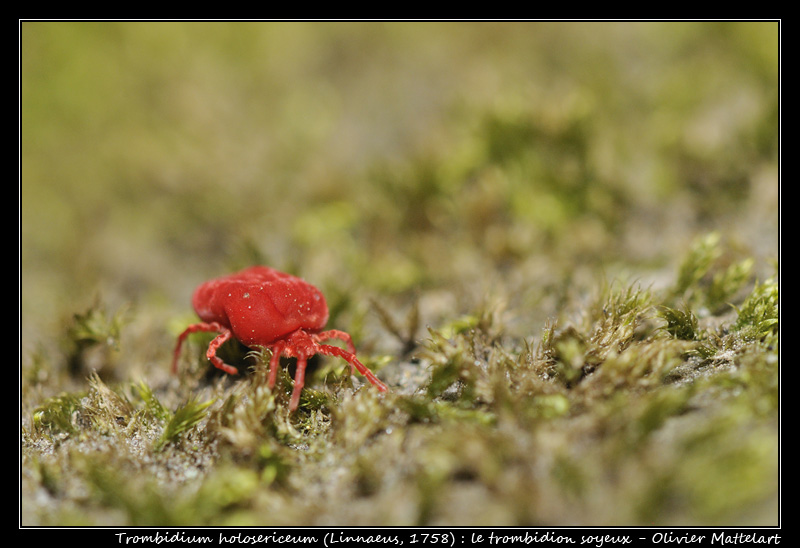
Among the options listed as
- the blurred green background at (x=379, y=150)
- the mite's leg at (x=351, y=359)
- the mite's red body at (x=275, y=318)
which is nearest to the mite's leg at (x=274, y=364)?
the mite's red body at (x=275, y=318)

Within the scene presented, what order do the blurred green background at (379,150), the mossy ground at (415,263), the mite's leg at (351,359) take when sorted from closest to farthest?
the mossy ground at (415,263), the mite's leg at (351,359), the blurred green background at (379,150)

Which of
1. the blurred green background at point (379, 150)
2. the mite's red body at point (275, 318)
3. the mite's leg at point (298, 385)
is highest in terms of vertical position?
the blurred green background at point (379, 150)

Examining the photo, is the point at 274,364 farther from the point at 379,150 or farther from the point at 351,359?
the point at 379,150

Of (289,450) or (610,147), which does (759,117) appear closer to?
(610,147)

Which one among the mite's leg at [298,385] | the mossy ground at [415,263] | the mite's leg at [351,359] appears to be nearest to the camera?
the mossy ground at [415,263]

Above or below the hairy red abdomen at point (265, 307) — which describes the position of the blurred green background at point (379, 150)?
above

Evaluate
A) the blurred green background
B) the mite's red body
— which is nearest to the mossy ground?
the blurred green background

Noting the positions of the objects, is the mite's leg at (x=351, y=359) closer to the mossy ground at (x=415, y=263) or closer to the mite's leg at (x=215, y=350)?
the mossy ground at (x=415, y=263)

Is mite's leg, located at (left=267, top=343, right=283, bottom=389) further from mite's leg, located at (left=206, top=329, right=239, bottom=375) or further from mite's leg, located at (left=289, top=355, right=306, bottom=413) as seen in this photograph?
mite's leg, located at (left=206, top=329, right=239, bottom=375)
